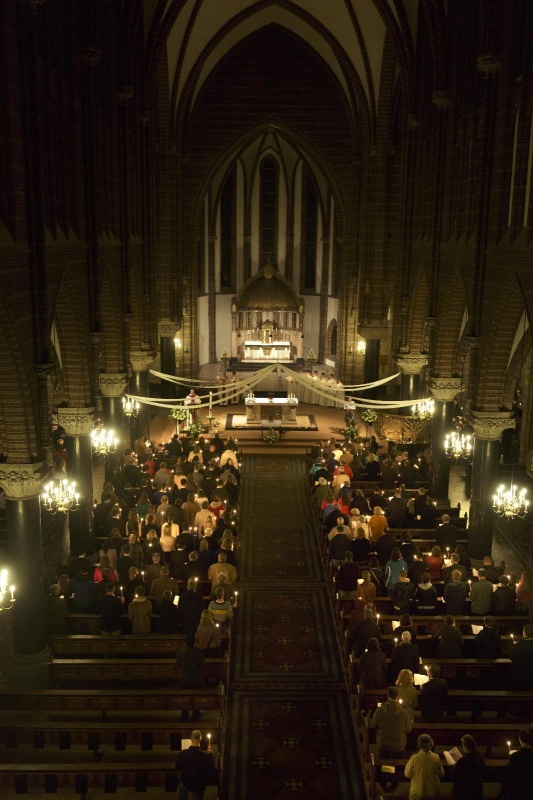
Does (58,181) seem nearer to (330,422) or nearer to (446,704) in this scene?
(446,704)

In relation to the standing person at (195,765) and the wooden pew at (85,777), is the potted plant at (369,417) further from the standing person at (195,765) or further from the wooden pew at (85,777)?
the standing person at (195,765)

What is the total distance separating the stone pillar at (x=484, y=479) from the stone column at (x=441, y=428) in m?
3.47

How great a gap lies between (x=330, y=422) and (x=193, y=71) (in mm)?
14610

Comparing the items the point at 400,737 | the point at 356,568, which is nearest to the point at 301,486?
the point at 356,568

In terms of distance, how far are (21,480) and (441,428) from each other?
41.4 ft

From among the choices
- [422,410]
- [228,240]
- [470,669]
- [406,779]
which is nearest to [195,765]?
[406,779]

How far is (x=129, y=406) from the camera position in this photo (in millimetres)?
24000

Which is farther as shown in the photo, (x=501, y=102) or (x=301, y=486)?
(x=301, y=486)

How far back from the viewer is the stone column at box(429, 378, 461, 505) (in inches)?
880

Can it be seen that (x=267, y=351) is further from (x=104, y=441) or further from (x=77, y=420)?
(x=77, y=420)

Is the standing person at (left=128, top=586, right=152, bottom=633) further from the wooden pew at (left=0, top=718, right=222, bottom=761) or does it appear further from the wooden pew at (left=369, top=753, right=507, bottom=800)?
the wooden pew at (left=369, top=753, right=507, bottom=800)

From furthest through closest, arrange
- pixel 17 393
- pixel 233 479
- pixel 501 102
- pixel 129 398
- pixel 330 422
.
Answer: pixel 330 422
pixel 129 398
pixel 233 479
pixel 501 102
pixel 17 393

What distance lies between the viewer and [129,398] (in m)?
23.4

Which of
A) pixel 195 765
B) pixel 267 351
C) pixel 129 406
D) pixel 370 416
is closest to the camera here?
pixel 195 765
